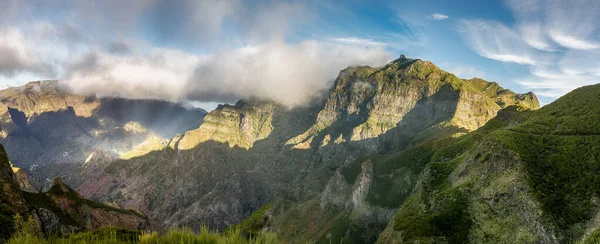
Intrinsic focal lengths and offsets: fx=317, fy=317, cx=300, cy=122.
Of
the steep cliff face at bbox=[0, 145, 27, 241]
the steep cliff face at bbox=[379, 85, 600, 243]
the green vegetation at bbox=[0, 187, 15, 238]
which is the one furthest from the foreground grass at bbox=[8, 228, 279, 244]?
A: the steep cliff face at bbox=[379, 85, 600, 243]

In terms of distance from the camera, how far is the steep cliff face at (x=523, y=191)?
43188 millimetres

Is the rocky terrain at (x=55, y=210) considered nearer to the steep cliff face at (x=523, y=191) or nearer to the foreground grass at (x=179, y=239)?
the foreground grass at (x=179, y=239)

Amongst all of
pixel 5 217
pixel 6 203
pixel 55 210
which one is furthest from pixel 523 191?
pixel 55 210

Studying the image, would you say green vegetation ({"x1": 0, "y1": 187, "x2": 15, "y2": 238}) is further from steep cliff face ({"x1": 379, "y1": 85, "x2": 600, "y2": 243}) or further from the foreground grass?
steep cliff face ({"x1": 379, "y1": 85, "x2": 600, "y2": 243})

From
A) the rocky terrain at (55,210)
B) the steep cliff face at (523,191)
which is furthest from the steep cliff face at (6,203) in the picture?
the steep cliff face at (523,191)

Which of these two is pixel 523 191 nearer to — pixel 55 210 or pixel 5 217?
pixel 5 217

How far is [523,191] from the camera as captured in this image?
47.1m

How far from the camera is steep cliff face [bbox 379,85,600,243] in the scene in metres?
43.2

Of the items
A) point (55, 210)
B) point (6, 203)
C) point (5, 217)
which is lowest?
point (55, 210)

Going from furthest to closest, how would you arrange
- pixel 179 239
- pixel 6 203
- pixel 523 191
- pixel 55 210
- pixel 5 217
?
Answer: 1. pixel 55 210
2. pixel 523 191
3. pixel 6 203
4. pixel 5 217
5. pixel 179 239

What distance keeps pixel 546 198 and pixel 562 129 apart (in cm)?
2024

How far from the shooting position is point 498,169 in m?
53.6

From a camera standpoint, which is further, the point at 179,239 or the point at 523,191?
the point at 523,191

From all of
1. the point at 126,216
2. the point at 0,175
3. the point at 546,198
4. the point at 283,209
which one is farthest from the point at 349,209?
the point at 0,175
